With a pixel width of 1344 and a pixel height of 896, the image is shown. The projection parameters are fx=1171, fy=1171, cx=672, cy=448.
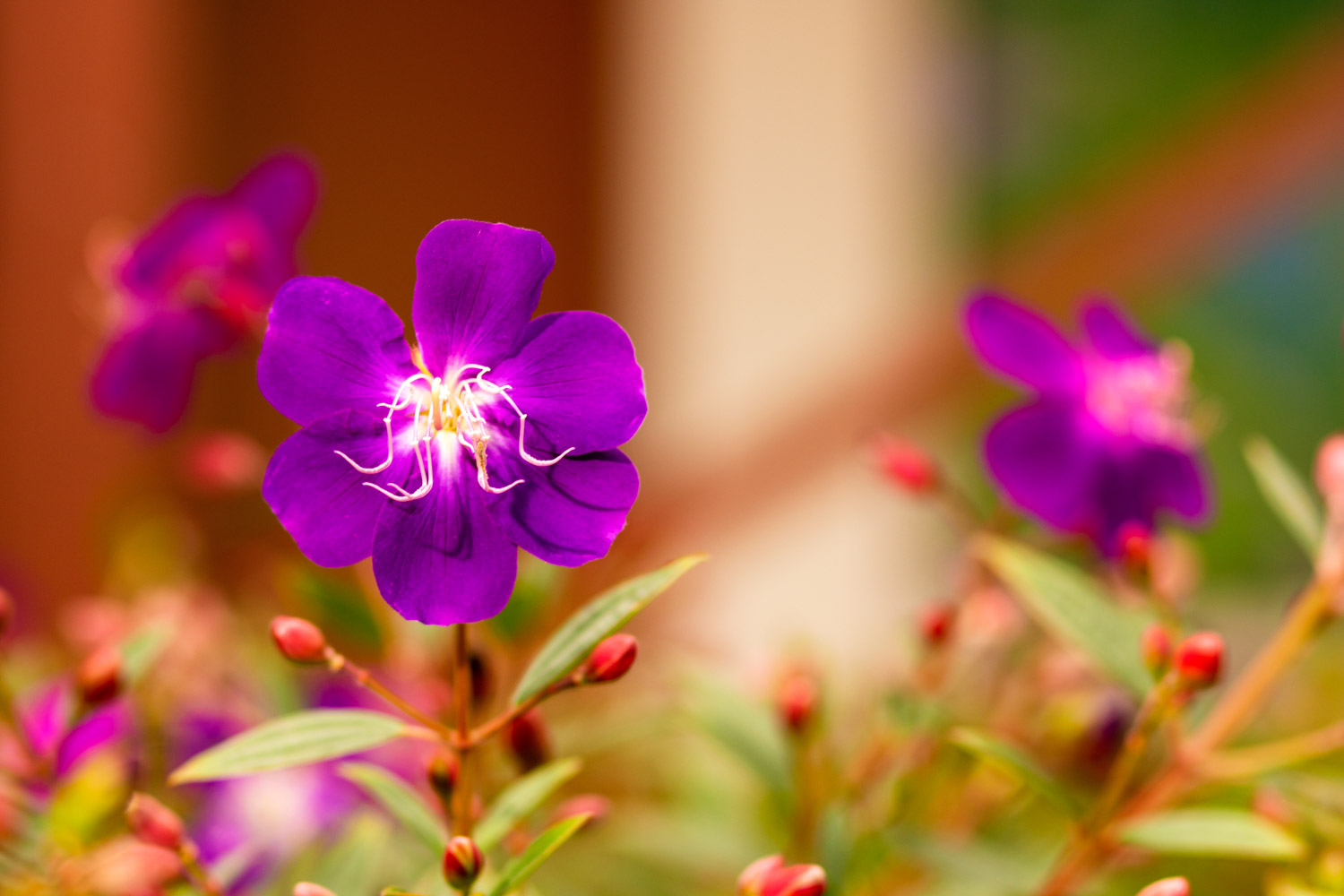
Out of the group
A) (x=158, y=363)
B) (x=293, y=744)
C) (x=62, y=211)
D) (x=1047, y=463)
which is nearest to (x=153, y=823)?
(x=293, y=744)

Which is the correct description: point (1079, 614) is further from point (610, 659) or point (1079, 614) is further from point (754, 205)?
point (754, 205)

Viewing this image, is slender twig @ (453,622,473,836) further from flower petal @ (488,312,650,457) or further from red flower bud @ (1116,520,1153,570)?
red flower bud @ (1116,520,1153,570)

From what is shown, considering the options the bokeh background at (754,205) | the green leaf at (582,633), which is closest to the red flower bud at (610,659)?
the green leaf at (582,633)

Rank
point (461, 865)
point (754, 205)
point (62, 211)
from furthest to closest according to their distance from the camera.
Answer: point (754, 205), point (62, 211), point (461, 865)

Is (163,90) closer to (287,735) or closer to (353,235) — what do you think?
(353,235)

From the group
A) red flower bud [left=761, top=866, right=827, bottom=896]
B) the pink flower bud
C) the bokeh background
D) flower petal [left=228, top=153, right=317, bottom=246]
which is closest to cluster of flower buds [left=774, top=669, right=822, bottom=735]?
red flower bud [left=761, top=866, right=827, bottom=896]
